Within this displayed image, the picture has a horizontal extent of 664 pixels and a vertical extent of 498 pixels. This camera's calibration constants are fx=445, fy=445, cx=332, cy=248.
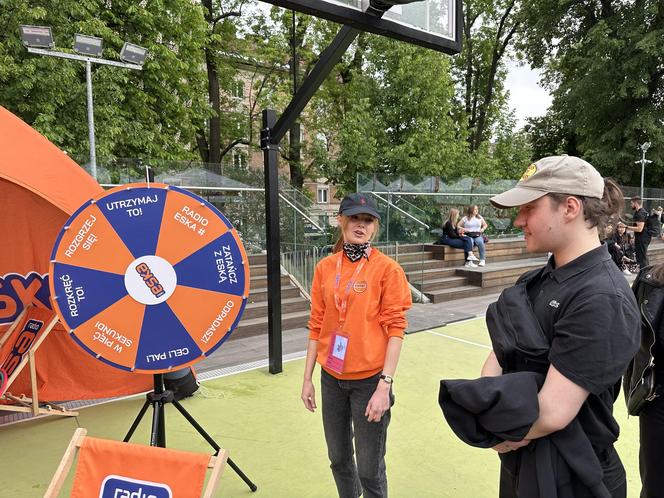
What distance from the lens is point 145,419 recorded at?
3979mm

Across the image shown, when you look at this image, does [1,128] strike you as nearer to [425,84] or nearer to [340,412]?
[340,412]

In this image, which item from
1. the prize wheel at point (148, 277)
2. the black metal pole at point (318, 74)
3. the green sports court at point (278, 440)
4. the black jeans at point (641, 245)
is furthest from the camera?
the black jeans at point (641, 245)

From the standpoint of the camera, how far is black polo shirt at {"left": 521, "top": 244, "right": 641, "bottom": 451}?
121cm

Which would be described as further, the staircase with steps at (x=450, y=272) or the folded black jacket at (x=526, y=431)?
the staircase with steps at (x=450, y=272)

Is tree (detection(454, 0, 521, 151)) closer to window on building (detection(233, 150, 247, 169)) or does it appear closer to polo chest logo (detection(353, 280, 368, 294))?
window on building (detection(233, 150, 247, 169))

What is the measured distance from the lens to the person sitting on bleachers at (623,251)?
11.5 meters

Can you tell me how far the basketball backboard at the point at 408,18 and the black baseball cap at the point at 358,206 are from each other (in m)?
1.24

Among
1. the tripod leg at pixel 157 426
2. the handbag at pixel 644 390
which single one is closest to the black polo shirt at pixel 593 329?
the handbag at pixel 644 390

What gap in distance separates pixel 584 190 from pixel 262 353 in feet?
16.8

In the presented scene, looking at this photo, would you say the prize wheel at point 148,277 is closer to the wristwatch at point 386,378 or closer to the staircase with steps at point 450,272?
the wristwatch at point 386,378

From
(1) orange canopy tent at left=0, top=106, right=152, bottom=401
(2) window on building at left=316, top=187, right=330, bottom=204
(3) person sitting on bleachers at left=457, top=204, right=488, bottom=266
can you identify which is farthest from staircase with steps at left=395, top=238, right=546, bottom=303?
(2) window on building at left=316, top=187, right=330, bottom=204

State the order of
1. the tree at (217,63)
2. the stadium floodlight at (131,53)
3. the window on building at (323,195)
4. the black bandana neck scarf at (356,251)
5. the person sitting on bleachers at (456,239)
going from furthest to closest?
the window on building at (323,195)
the tree at (217,63)
the person sitting on bleachers at (456,239)
the stadium floodlight at (131,53)
the black bandana neck scarf at (356,251)

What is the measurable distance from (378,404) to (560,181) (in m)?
1.36

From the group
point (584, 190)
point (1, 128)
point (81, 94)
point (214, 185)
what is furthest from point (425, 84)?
point (584, 190)
